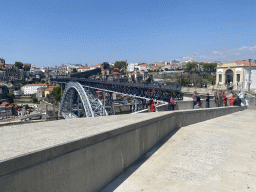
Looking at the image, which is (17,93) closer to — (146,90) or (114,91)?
(114,91)

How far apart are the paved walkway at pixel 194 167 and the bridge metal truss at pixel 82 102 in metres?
32.1

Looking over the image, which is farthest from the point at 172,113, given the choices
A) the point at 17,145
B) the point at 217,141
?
the point at 17,145

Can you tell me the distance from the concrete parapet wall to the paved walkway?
0.27 meters

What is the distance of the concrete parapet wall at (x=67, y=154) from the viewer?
2.14 metres

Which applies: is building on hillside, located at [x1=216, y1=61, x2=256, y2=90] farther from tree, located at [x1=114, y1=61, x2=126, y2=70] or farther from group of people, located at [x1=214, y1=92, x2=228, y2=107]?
tree, located at [x1=114, y1=61, x2=126, y2=70]

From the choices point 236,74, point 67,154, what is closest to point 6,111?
point 236,74

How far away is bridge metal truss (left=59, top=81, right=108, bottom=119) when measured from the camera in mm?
38844

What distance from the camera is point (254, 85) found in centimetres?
3594

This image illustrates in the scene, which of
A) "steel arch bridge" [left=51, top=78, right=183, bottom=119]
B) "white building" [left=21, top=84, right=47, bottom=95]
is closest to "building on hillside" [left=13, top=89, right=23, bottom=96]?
"white building" [left=21, top=84, right=47, bottom=95]

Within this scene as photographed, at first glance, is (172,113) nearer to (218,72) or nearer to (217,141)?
(217,141)

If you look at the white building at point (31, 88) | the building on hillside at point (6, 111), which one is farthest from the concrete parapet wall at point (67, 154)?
the white building at point (31, 88)

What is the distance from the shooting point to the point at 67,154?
2.56m

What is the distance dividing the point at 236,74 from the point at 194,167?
125 feet

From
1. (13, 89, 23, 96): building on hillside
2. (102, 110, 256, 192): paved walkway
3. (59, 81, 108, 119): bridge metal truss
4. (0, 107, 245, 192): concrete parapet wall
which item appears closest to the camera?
(0, 107, 245, 192): concrete parapet wall
